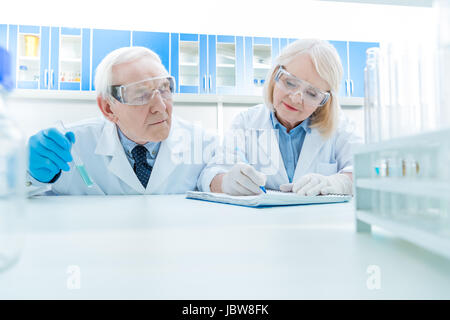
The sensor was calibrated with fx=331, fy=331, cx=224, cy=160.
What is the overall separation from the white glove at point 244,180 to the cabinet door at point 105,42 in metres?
1.88

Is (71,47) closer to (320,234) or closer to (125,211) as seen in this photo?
(125,211)

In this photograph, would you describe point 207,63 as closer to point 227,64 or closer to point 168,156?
point 227,64

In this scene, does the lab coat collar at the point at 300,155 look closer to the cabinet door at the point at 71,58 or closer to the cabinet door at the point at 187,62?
the cabinet door at the point at 187,62

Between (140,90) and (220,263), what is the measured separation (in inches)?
52.6

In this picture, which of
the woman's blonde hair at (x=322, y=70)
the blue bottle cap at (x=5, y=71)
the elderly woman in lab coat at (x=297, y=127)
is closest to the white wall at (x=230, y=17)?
the woman's blonde hair at (x=322, y=70)

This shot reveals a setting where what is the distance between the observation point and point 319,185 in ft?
3.74

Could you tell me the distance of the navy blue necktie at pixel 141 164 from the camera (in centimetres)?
158

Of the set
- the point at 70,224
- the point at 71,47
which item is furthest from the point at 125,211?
the point at 71,47

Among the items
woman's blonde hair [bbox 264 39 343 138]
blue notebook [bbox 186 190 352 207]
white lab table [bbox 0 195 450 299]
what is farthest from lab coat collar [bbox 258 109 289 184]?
white lab table [bbox 0 195 450 299]

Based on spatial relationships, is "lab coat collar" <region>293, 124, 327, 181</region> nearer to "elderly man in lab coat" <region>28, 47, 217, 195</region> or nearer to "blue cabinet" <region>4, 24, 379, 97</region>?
"elderly man in lab coat" <region>28, 47, 217, 195</region>

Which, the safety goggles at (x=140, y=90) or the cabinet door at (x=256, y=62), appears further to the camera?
the cabinet door at (x=256, y=62)

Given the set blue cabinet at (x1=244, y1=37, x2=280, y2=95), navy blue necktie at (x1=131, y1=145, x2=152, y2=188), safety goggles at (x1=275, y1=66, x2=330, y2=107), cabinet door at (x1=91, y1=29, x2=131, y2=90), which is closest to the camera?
navy blue necktie at (x1=131, y1=145, x2=152, y2=188)

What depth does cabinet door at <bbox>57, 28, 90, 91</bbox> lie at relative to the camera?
2.53 metres

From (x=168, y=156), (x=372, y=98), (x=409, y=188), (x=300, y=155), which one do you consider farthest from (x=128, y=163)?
(x=409, y=188)
